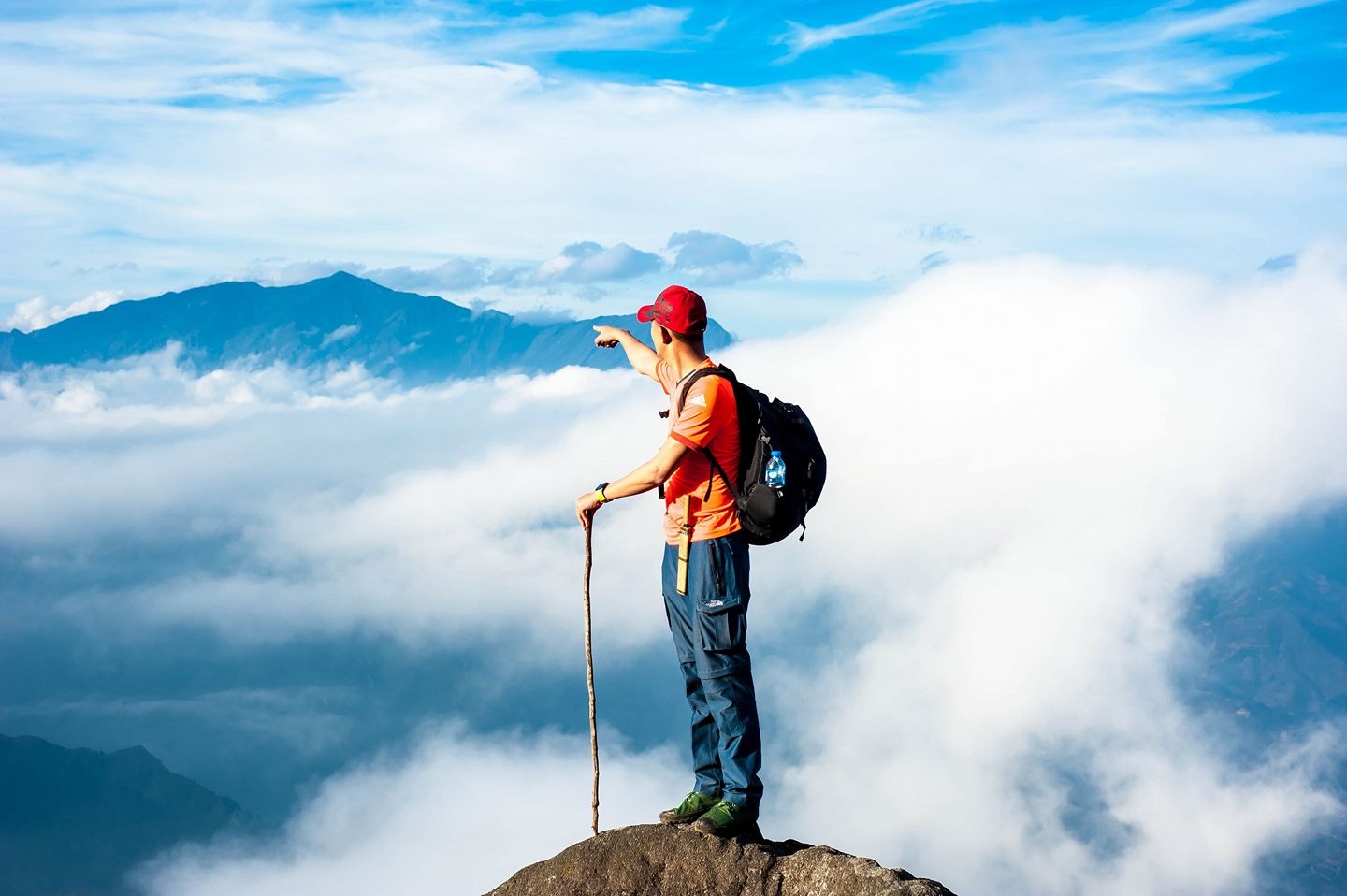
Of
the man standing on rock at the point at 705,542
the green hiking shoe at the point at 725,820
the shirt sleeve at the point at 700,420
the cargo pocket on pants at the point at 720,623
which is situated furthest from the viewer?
the green hiking shoe at the point at 725,820

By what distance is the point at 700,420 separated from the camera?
8.77m

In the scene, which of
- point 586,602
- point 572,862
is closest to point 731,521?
point 586,602

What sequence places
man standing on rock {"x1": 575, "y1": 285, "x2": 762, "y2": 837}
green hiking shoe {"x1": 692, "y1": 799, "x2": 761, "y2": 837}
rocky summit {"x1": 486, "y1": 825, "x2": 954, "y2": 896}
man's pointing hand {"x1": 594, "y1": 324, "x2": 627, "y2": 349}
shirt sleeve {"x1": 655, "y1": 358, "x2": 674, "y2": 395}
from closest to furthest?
man standing on rock {"x1": 575, "y1": 285, "x2": 762, "y2": 837} < rocky summit {"x1": 486, "y1": 825, "x2": 954, "y2": 896} < green hiking shoe {"x1": 692, "y1": 799, "x2": 761, "y2": 837} < shirt sleeve {"x1": 655, "y1": 358, "x2": 674, "y2": 395} < man's pointing hand {"x1": 594, "y1": 324, "x2": 627, "y2": 349}

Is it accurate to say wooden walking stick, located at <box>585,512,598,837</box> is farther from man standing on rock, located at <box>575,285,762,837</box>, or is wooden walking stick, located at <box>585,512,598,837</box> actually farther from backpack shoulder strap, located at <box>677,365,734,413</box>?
backpack shoulder strap, located at <box>677,365,734,413</box>

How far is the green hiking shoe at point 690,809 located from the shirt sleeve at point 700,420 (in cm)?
327

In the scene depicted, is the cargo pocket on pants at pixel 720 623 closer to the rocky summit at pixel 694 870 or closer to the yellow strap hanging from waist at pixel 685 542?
the yellow strap hanging from waist at pixel 685 542

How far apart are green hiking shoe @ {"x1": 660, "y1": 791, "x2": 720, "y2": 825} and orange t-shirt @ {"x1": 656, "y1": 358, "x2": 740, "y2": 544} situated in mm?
2340

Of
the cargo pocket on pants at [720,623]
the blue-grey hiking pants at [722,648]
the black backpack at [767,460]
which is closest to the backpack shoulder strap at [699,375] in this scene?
the black backpack at [767,460]

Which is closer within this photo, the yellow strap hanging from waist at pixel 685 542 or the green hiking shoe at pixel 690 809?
the yellow strap hanging from waist at pixel 685 542

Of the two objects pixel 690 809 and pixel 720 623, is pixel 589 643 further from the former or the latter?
pixel 720 623

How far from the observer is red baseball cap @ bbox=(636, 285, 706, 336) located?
9211 mm

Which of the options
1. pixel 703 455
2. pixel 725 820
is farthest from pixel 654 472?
pixel 725 820

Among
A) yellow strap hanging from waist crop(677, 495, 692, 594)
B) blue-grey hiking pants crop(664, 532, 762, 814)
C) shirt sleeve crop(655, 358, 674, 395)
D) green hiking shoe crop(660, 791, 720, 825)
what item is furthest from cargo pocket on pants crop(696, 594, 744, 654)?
shirt sleeve crop(655, 358, 674, 395)

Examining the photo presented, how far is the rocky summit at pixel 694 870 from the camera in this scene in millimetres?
9034
